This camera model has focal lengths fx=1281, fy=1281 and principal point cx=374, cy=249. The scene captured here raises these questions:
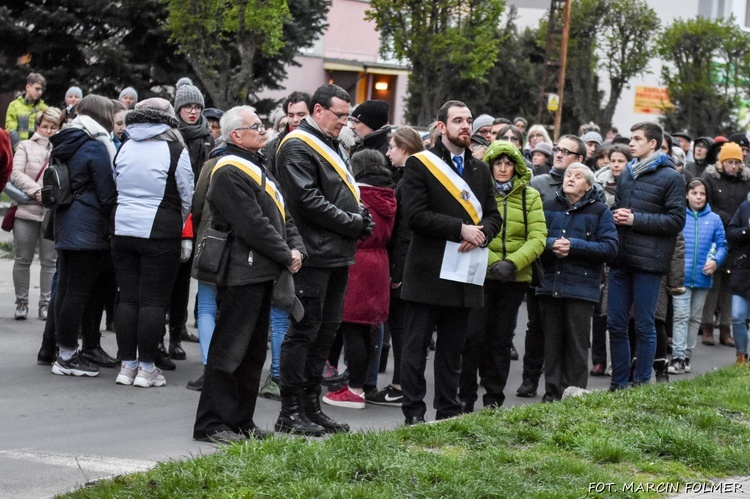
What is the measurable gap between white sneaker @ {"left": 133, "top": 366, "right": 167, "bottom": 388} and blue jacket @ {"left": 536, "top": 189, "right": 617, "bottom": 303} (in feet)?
9.70

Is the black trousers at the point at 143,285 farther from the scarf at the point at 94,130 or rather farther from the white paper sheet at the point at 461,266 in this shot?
the white paper sheet at the point at 461,266

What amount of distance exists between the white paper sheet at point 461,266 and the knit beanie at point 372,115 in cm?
196

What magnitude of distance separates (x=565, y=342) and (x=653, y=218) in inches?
46.1

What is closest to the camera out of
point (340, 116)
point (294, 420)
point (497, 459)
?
point (497, 459)

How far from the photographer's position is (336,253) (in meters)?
7.96

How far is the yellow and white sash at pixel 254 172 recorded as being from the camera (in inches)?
294

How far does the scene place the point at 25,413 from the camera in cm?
841

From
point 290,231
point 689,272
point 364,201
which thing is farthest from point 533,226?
point 689,272

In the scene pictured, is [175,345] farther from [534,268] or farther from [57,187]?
[534,268]

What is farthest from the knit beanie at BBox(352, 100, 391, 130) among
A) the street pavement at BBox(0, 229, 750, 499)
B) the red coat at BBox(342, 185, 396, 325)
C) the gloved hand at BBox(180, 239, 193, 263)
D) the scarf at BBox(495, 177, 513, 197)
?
the street pavement at BBox(0, 229, 750, 499)

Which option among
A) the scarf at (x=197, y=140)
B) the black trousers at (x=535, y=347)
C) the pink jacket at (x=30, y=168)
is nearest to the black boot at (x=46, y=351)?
the scarf at (x=197, y=140)

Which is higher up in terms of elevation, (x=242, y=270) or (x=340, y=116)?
(x=340, y=116)

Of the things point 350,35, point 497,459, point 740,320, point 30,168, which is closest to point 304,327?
point 497,459
